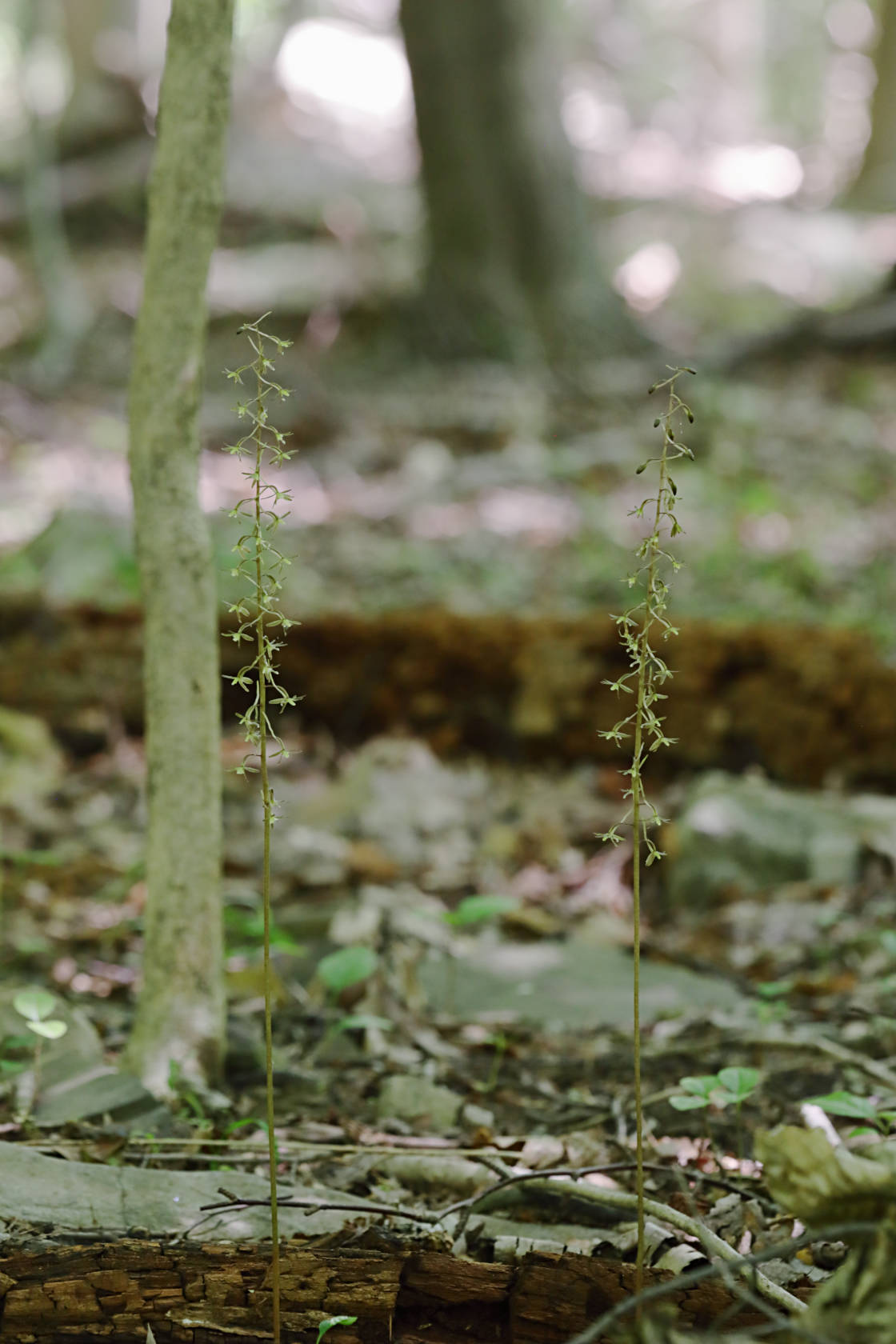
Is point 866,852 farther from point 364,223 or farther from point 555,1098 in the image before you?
point 364,223

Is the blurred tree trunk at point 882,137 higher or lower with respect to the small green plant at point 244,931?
higher

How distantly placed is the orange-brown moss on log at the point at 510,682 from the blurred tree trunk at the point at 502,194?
417 centimetres

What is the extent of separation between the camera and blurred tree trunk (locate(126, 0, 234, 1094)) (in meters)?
2.07

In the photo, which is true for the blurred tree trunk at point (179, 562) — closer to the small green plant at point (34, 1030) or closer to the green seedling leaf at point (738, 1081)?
the small green plant at point (34, 1030)

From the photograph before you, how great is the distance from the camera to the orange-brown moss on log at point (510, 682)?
4.31 m

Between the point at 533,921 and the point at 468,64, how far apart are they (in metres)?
6.67

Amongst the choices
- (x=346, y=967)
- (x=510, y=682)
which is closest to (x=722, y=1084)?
(x=346, y=967)

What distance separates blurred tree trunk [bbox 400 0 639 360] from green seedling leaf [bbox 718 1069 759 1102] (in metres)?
6.95

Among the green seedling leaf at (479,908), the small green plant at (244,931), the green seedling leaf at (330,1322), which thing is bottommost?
the green seedling leaf at (330,1322)

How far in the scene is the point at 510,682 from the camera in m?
4.64

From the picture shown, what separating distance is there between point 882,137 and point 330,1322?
46.4ft

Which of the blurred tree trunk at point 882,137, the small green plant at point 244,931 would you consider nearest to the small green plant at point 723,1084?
the small green plant at point 244,931

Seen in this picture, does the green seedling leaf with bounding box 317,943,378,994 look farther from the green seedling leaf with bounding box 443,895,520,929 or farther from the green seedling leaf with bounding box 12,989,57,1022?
the green seedling leaf with bounding box 12,989,57,1022

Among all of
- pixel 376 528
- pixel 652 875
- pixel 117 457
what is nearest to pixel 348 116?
pixel 117 457
